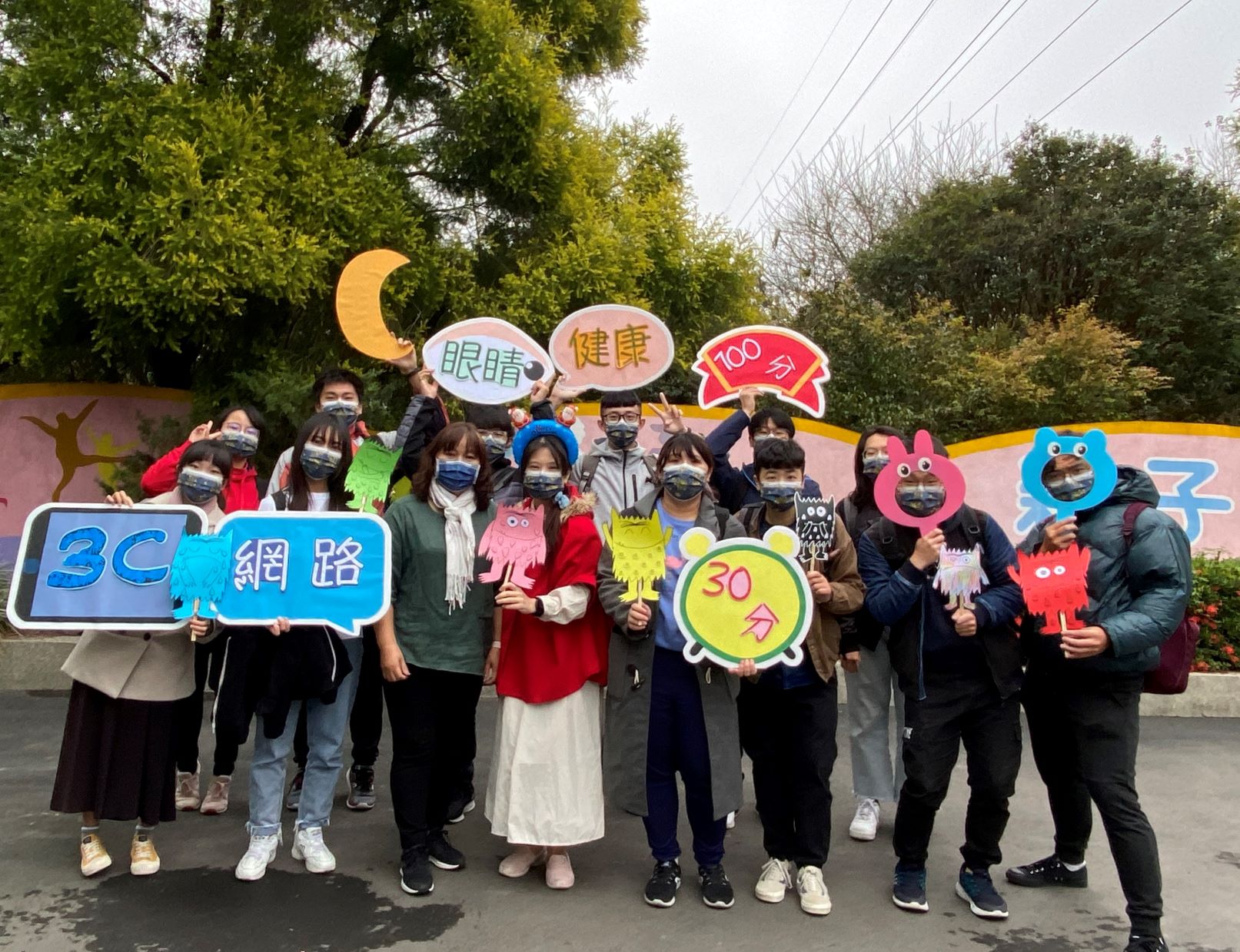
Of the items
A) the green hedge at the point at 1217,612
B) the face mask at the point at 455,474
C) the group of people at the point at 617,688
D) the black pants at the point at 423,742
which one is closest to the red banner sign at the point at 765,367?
the group of people at the point at 617,688

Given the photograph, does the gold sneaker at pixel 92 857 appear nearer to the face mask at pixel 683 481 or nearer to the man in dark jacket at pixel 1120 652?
the face mask at pixel 683 481

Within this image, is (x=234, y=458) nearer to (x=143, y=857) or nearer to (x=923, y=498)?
(x=143, y=857)

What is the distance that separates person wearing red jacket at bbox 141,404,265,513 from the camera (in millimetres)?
3924

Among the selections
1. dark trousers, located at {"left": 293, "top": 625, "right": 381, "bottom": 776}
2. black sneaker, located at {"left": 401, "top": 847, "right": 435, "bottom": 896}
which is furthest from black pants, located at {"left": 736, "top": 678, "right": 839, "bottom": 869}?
dark trousers, located at {"left": 293, "top": 625, "right": 381, "bottom": 776}

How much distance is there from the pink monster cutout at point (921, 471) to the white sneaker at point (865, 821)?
4.75 ft

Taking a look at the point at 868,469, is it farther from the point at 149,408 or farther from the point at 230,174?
the point at 149,408

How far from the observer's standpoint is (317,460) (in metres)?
3.52

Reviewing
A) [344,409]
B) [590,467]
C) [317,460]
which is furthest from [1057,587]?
[344,409]

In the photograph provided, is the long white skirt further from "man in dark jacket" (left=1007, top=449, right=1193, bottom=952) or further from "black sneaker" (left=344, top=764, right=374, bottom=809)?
"man in dark jacket" (left=1007, top=449, right=1193, bottom=952)

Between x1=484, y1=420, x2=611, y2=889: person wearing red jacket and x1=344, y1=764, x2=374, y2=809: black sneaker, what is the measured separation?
966 mm

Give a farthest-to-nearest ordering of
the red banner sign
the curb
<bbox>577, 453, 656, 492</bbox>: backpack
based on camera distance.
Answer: the curb
the red banner sign
<bbox>577, 453, 656, 492</bbox>: backpack

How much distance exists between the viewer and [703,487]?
11.3ft

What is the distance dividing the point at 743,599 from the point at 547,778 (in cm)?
95

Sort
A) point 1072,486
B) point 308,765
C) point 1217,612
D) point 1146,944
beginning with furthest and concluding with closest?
point 1217,612 → point 308,765 → point 1072,486 → point 1146,944
